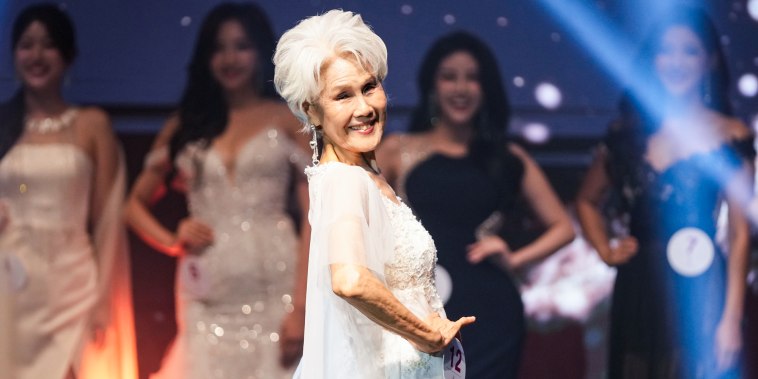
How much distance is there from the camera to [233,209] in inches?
175

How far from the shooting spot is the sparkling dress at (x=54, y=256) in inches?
179

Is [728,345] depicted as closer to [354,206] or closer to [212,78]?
[212,78]

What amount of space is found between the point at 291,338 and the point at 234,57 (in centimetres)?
114

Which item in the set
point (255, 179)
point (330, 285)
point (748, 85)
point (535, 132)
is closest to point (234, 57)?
point (255, 179)

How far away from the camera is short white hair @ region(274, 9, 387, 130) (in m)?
2.19

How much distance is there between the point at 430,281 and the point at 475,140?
2335 millimetres

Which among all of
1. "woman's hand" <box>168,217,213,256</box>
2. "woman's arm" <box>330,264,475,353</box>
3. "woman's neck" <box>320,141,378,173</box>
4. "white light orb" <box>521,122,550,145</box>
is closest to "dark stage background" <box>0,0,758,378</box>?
"white light orb" <box>521,122,550,145</box>

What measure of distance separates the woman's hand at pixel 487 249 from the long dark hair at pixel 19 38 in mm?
1808

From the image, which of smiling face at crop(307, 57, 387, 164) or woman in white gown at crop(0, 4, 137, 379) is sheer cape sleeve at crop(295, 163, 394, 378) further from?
woman in white gown at crop(0, 4, 137, 379)

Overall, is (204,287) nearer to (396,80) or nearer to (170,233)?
(170,233)

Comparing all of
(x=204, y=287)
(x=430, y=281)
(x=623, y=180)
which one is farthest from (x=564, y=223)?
(x=430, y=281)

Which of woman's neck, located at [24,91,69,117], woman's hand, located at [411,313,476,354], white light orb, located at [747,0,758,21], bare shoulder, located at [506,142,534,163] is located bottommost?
bare shoulder, located at [506,142,534,163]

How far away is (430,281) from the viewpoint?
2305mm

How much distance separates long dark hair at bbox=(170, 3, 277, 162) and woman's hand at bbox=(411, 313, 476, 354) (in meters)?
2.49
